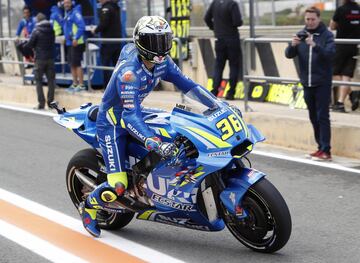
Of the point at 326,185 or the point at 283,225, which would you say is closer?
the point at 283,225

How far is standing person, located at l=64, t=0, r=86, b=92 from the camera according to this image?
45.6 ft

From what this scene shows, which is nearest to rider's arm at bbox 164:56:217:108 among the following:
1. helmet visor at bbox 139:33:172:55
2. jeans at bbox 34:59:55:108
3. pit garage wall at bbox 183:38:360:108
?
helmet visor at bbox 139:33:172:55

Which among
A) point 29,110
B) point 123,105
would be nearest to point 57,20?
point 29,110

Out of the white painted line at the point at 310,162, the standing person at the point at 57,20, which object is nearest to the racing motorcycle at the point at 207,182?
the white painted line at the point at 310,162

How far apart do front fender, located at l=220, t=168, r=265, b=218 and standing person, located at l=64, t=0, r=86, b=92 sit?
928 cm

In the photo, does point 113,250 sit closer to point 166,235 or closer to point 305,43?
point 166,235

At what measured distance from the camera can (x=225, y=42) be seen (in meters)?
12.5

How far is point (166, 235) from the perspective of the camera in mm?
5988

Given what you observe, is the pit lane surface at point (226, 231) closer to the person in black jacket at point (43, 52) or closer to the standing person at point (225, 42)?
the standing person at point (225, 42)

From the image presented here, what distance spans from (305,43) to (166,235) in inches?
142

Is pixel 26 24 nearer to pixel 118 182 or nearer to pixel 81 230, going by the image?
pixel 81 230

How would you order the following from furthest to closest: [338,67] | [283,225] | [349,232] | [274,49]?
[274,49]
[338,67]
[349,232]
[283,225]

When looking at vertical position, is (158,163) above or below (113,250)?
above

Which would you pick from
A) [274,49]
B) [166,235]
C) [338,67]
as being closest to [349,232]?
[166,235]
